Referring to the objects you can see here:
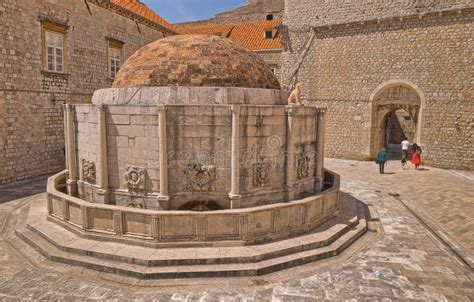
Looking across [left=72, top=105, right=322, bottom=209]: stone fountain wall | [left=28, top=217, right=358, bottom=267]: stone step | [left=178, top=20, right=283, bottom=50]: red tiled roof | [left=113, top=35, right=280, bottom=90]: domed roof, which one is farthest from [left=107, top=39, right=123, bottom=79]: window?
[left=28, top=217, right=358, bottom=267]: stone step

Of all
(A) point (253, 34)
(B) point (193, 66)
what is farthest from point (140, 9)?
(B) point (193, 66)

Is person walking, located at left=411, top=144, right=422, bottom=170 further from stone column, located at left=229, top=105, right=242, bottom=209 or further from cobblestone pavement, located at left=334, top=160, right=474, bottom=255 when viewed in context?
stone column, located at left=229, top=105, right=242, bottom=209

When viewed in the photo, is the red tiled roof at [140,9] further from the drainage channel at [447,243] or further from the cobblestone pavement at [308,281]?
the drainage channel at [447,243]

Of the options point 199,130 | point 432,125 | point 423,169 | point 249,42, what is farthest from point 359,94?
point 199,130

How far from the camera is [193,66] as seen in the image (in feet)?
25.8

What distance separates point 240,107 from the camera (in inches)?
260

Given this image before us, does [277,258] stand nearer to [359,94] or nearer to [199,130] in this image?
[199,130]

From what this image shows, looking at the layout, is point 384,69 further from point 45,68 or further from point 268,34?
point 45,68

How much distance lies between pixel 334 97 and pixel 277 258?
1629 centimetres

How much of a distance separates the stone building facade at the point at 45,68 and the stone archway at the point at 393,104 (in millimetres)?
16909

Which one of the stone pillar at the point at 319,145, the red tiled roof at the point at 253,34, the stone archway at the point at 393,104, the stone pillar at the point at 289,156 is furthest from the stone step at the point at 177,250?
the red tiled roof at the point at 253,34

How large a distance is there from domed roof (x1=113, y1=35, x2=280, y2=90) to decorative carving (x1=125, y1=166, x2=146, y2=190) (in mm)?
2343

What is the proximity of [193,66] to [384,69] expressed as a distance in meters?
15.0

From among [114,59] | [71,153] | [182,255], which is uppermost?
[114,59]
